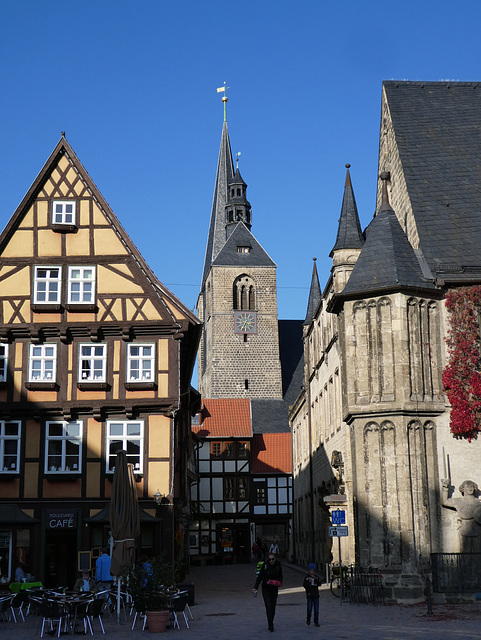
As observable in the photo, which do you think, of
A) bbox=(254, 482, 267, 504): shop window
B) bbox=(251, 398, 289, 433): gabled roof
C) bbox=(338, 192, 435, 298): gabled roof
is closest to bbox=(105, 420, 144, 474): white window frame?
bbox=(338, 192, 435, 298): gabled roof

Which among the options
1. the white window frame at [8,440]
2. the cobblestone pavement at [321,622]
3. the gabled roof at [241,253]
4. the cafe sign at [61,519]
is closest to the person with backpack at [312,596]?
the cobblestone pavement at [321,622]

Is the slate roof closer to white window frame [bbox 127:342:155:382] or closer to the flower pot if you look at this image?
white window frame [bbox 127:342:155:382]

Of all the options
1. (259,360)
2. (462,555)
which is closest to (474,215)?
(462,555)

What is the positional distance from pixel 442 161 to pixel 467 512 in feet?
34.8

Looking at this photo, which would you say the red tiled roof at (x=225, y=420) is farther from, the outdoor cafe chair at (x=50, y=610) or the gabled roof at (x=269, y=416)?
the outdoor cafe chair at (x=50, y=610)

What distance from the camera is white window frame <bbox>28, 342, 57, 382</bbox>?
917 inches

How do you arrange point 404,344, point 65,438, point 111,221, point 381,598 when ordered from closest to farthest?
point 381,598 → point 404,344 → point 65,438 → point 111,221

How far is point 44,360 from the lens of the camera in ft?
76.9

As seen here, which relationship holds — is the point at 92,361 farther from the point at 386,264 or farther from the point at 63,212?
the point at 386,264

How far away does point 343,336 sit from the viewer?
22172 millimetres

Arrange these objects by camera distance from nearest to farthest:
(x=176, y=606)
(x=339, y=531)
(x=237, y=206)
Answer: (x=176, y=606)
(x=339, y=531)
(x=237, y=206)

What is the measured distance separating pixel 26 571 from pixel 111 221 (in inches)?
376

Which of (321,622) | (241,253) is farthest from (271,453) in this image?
(321,622)

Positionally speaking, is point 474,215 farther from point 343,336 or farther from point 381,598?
point 381,598
